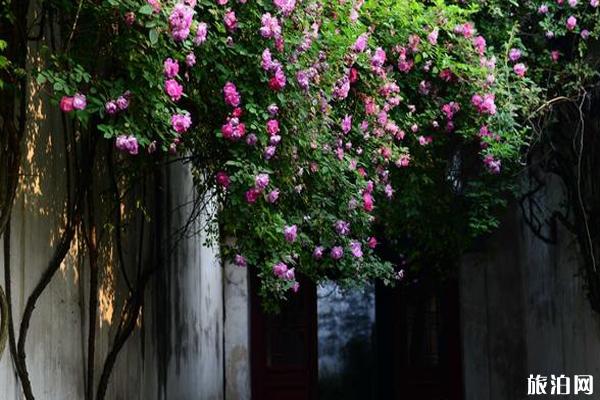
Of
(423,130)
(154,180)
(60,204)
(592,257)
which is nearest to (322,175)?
(60,204)

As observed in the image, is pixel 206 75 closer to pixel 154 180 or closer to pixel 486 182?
pixel 154 180

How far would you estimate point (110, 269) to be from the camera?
5.64m

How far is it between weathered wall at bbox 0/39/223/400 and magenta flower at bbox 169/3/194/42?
3.00 feet

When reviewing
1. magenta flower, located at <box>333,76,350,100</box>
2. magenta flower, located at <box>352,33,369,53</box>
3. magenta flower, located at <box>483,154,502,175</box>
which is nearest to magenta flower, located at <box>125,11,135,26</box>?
magenta flower, located at <box>333,76,350,100</box>

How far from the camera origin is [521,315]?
34.8ft

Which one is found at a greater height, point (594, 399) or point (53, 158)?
point (53, 158)

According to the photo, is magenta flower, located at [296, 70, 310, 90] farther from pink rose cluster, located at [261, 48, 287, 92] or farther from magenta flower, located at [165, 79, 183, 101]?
magenta flower, located at [165, 79, 183, 101]

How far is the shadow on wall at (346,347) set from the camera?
17.2 m

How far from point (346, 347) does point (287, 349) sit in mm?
3293

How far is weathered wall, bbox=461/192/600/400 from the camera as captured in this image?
28.2 feet

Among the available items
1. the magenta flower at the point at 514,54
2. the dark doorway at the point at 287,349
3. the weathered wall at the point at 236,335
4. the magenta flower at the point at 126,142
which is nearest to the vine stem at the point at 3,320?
the magenta flower at the point at 126,142

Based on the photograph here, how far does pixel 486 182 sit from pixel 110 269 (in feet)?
14.1

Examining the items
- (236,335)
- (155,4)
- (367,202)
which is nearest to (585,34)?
(367,202)

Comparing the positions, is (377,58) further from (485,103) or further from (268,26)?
(268,26)
